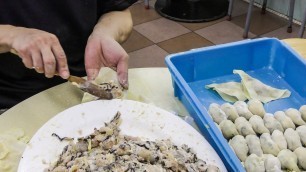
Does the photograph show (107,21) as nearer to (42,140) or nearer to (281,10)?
(42,140)

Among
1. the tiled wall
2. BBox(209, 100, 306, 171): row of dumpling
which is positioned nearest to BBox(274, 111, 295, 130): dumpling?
BBox(209, 100, 306, 171): row of dumpling

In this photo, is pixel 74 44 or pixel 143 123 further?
pixel 74 44

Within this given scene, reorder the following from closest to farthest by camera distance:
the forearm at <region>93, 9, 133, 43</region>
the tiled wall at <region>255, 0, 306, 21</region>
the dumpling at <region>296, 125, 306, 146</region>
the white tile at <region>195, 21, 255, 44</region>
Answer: the dumpling at <region>296, 125, 306, 146</region>, the forearm at <region>93, 9, 133, 43</region>, the white tile at <region>195, 21, 255, 44</region>, the tiled wall at <region>255, 0, 306, 21</region>

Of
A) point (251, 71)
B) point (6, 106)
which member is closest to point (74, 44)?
point (6, 106)

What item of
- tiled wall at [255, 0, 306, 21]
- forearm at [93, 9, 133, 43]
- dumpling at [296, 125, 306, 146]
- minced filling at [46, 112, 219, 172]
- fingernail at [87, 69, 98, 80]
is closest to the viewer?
minced filling at [46, 112, 219, 172]

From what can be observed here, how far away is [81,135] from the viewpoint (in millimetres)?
947

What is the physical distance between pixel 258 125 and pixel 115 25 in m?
0.55

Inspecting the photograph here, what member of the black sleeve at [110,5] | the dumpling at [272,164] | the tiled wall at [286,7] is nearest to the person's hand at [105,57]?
the black sleeve at [110,5]

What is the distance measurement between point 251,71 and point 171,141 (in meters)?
0.46

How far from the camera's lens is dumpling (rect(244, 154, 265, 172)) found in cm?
85

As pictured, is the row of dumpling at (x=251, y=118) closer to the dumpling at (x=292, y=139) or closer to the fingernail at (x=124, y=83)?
the dumpling at (x=292, y=139)

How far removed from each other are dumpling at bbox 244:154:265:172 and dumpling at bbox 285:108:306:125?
195mm

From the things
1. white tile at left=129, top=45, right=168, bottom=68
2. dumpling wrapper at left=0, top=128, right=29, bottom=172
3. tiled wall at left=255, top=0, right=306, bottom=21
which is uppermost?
dumpling wrapper at left=0, top=128, right=29, bottom=172

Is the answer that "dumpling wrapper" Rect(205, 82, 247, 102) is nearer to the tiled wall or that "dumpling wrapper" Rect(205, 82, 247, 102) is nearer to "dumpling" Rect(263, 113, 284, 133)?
"dumpling" Rect(263, 113, 284, 133)
